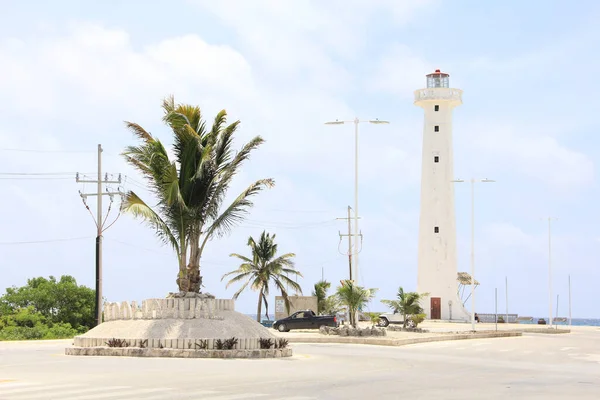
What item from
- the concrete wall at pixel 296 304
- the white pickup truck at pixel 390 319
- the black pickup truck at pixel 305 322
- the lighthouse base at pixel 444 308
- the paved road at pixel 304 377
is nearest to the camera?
the paved road at pixel 304 377

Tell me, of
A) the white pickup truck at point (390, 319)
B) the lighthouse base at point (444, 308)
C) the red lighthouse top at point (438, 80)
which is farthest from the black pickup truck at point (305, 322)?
the red lighthouse top at point (438, 80)

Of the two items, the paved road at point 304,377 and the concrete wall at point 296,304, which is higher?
the concrete wall at point 296,304

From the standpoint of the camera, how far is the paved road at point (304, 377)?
14414 mm

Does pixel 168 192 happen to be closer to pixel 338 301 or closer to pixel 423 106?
pixel 338 301

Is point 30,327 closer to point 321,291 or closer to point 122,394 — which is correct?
point 321,291

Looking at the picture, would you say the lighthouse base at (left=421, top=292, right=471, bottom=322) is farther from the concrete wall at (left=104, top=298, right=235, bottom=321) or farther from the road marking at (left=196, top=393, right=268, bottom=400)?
the road marking at (left=196, top=393, right=268, bottom=400)

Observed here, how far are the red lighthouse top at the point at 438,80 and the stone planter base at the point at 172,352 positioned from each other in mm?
52215

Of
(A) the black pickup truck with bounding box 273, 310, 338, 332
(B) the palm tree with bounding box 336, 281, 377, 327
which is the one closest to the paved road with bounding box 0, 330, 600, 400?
(B) the palm tree with bounding box 336, 281, 377, 327

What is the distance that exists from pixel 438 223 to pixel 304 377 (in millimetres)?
53861

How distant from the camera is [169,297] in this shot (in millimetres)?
25578

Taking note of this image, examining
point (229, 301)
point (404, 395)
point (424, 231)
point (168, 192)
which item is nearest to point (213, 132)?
point (168, 192)

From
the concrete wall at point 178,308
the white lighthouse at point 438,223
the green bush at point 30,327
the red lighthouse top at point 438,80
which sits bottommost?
the green bush at point 30,327

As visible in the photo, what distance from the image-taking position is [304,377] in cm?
1775

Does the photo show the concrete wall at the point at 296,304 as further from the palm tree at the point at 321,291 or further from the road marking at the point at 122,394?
the road marking at the point at 122,394
